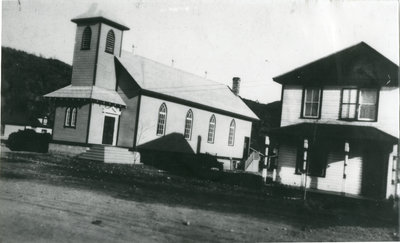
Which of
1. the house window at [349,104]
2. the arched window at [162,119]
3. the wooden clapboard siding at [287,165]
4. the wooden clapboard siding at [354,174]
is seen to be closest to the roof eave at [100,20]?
the wooden clapboard siding at [287,165]

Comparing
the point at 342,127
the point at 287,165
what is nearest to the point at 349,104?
the point at 342,127

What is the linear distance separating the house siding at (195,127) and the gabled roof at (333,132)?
8.05m

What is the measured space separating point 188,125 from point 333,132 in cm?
1176

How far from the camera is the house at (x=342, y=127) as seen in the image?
45.1 feet

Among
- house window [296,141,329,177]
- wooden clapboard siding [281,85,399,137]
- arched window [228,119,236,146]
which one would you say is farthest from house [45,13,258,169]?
house window [296,141,329,177]

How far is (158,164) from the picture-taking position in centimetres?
2020

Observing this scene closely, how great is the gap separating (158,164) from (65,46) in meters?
12.3

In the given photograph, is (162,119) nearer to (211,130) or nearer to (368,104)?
(211,130)

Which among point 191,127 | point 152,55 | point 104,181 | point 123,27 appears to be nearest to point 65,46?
point 123,27

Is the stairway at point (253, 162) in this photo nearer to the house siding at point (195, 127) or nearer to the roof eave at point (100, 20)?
the house siding at point (195, 127)

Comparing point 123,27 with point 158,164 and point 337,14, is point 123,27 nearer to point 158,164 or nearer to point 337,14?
point 337,14

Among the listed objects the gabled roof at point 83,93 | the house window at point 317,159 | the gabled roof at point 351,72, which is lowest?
the house window at point 317,159

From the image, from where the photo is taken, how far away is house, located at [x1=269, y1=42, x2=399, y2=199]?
13.7 metres

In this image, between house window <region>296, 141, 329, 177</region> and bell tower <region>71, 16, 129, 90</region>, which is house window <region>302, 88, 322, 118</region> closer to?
house window <region>296, 141, 329, 177</region>
